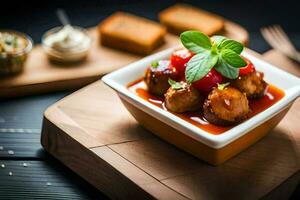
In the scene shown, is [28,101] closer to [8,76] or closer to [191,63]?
[8,76]

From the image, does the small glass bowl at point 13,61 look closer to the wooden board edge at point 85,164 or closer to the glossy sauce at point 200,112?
the wooden board edge at point 85,164

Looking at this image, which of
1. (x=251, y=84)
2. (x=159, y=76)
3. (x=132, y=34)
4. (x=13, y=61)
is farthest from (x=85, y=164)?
(x=132, y=34)

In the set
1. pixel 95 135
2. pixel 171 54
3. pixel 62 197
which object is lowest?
pixel 62 197

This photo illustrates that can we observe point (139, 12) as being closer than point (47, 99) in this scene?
No

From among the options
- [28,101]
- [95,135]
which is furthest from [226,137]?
[28,101]

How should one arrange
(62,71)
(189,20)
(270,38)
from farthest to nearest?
(189,20) < (270,38) < (62,71)

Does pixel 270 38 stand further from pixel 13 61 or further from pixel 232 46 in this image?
pixel 13 61

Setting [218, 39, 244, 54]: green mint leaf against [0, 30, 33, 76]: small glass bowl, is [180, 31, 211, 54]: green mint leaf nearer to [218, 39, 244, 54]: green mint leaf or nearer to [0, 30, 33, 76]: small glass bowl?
[218, 39, 244, 54]: green mint leaf
